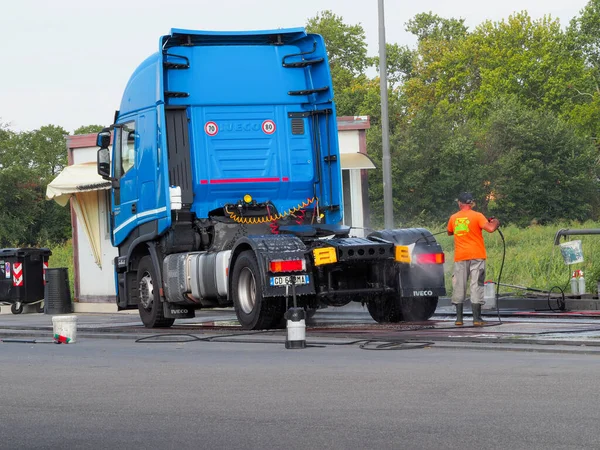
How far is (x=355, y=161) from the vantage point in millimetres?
26484

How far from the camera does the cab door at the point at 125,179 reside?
61.0ft

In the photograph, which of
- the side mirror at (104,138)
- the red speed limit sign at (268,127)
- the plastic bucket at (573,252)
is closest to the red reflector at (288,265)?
the red speed limit sign at (268,127)

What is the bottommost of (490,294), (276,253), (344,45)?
(490,294)

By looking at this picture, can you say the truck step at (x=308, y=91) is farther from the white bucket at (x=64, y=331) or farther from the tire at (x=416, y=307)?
the white bucket at (x=64, y=331)

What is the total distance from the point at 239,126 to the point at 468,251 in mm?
3959

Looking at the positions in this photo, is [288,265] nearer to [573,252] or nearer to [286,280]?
[286,280]

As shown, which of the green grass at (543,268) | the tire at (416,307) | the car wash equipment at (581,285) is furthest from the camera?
the green grass at (543,268)

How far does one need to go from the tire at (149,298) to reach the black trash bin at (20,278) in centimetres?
1058

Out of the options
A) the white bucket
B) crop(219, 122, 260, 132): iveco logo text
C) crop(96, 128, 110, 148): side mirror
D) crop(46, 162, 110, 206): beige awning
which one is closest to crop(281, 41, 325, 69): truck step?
crop(219, 122, 260, 132): iveco logo text

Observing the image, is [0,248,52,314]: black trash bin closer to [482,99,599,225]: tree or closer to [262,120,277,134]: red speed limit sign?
[262,120,277,134]: red speed limit sign

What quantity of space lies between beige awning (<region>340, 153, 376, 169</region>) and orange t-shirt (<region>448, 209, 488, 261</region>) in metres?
10.1

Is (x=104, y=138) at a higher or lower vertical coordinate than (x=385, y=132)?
lower

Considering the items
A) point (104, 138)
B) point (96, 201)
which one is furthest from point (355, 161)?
point (104, 138)

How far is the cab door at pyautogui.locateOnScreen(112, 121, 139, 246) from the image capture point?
18.6 metres
